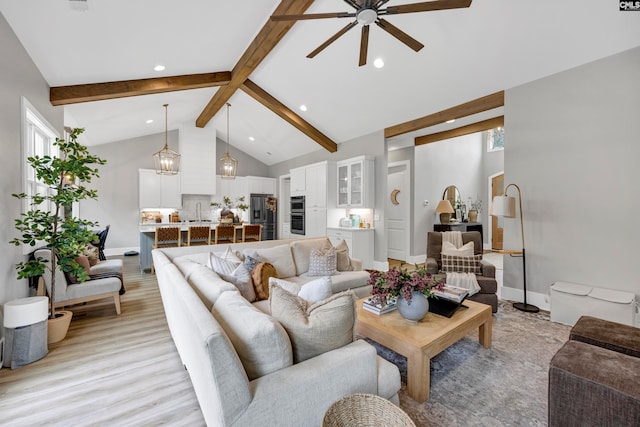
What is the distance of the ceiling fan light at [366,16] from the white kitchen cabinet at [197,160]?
6.69 metres

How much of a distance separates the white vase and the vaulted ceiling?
303 centimetres

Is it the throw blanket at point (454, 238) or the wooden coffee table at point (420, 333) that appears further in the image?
the throw blanket at point (454, 238)

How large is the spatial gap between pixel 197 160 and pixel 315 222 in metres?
3.90

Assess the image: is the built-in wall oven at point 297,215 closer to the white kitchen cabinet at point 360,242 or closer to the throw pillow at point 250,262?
the white kitchen cabinet at point 360,242

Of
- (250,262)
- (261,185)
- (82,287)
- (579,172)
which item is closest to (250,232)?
(82,287)

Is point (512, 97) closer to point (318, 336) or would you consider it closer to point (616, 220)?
point (616, 220)

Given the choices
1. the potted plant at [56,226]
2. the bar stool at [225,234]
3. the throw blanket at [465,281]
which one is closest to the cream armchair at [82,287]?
the potted plant at [56,226]

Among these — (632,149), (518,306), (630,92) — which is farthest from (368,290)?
(630,92)

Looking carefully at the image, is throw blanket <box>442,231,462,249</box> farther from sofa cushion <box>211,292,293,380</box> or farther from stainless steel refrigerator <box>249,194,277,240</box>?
stainless steel refrigerator <box>249,194,277,240</box>

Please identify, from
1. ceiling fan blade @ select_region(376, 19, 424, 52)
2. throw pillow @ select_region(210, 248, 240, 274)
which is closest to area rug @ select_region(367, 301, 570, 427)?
Result: throw pillow @ select_region(210, 248, 240, 274)

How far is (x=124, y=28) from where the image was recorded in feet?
9.30

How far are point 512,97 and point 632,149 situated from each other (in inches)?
55.1

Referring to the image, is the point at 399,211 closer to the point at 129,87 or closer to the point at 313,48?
the point at 313,48

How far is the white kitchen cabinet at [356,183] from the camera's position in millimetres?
5738
